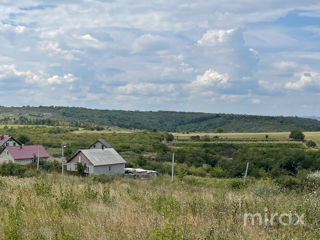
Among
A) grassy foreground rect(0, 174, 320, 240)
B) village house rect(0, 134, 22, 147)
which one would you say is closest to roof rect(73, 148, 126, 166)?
village house rect(0, 134, 22, 147)

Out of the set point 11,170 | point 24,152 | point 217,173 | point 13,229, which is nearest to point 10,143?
point 24,152

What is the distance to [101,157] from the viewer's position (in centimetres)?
5403

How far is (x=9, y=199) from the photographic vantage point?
7781mm

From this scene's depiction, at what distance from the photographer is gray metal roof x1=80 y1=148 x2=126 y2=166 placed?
52438 millimetres

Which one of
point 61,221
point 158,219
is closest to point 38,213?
point 61,221

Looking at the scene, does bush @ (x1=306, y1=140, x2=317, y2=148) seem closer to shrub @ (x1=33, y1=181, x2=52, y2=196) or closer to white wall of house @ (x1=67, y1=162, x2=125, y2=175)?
white wall of house @ (x1=67, y1=162, x2=125, y2=175)

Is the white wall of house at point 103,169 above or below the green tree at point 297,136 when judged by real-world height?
below

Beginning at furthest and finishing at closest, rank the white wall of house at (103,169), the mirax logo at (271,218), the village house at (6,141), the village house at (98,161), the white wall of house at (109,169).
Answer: the village house at (6,141) < the white wall of house at (109,169) < the village house at (98,161) < the white wall of house at (103,169) < the mirax logo at (271,218)

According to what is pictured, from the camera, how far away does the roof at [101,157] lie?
5239cm

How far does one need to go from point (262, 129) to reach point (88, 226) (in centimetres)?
16526

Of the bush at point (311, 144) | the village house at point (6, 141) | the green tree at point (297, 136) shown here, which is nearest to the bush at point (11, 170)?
the village house at point (6, 141)

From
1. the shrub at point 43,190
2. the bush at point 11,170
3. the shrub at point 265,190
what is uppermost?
the shrub at point 43,190

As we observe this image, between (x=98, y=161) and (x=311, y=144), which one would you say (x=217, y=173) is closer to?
(x=98, y=161)

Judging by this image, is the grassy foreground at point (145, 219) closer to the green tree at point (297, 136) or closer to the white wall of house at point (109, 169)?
the white wall of house at point (109, 169)
